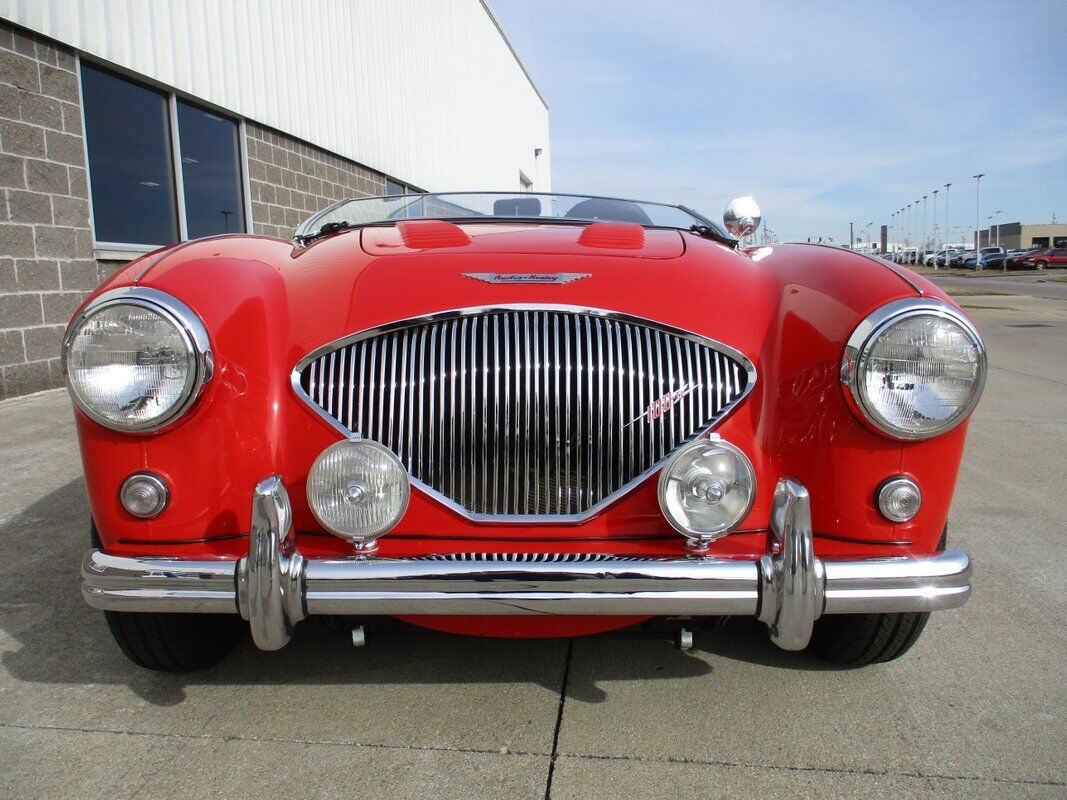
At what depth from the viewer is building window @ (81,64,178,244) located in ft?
19.2

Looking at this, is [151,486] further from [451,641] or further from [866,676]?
[866,676]

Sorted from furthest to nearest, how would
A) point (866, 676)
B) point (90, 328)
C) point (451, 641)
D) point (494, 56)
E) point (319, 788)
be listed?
point (494, 56) < point (451, 641) < point (866, 676) < point (90, 328) < point (319, 788)

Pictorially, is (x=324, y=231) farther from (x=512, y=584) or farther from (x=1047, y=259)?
(x=1047, y=259)

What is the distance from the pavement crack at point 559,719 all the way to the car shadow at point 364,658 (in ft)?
0.05

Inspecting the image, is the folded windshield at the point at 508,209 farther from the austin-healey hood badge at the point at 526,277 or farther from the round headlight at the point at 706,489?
the round headlight at the point at 706,489

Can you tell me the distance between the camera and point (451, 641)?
7.50 ft

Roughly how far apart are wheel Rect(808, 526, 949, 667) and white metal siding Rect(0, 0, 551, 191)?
229 inches

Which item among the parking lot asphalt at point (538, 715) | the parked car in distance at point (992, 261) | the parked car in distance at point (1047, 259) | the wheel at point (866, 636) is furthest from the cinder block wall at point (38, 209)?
the parked car in distance at point (1047, 259)

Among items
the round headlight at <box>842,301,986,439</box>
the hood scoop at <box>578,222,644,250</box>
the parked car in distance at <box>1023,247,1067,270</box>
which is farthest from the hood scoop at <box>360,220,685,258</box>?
the parked car in distance at <box>1023,247,1067,270</box>

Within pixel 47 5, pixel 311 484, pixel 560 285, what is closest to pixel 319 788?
pixel 311 484

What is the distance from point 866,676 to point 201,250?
2.16 meters

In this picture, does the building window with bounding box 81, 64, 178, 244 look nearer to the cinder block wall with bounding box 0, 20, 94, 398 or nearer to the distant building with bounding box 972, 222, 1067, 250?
the cinder block wall with bounding box 0, 20, 94, 398

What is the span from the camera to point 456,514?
1.78 m

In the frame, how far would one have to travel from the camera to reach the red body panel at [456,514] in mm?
1789
